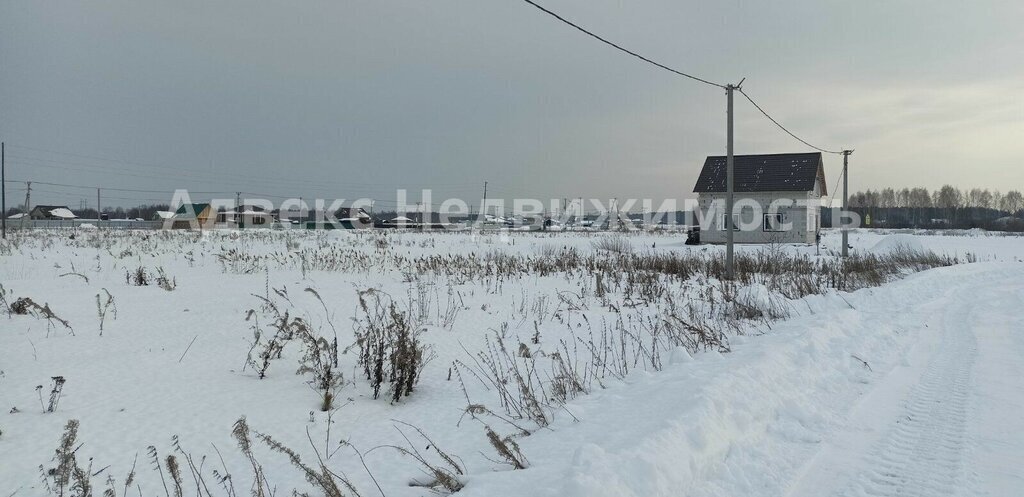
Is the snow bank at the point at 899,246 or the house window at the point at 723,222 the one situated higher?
the house window at the point at 723,222

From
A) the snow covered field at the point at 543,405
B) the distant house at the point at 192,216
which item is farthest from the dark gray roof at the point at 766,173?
the distant house at the point at 192,216

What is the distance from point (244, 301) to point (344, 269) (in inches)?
172

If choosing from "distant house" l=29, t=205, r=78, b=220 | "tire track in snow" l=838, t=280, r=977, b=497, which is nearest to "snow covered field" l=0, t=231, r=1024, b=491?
"tire track in snow" l=838, t=280, r=977, b=497

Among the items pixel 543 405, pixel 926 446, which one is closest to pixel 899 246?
pixel 926 446

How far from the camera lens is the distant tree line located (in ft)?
319

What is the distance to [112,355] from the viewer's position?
4.81 m

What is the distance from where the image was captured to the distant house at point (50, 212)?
8100 cm

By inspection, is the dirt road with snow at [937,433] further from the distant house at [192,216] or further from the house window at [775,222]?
the distant house at [192,216]

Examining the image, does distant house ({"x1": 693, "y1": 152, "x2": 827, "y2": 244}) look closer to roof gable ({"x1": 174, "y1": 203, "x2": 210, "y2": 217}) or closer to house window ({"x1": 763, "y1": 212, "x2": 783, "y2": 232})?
house window ({"x1": 763, "y1": 212, "x2": 783, "y2": 232})

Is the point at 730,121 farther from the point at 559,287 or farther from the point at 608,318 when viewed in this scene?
the point at 608,318

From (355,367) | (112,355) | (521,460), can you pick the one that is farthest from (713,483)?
(112,355)

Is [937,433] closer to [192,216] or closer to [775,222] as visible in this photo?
[775,222]

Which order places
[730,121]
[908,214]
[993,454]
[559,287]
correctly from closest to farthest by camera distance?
[993,454] → [559,287] → [730,121] → [908,214]

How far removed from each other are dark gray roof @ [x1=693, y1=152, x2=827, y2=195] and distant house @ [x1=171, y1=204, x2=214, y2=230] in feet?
172
